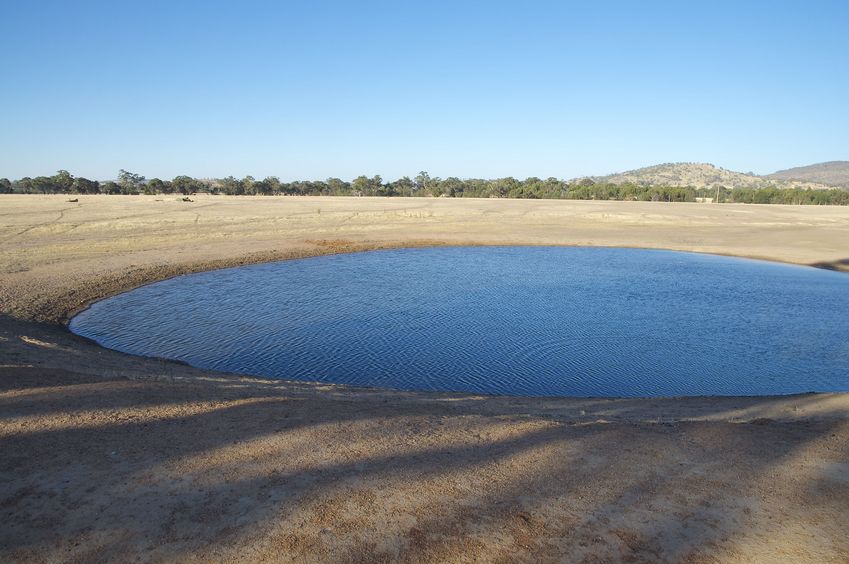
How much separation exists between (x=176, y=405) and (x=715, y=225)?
179 ft

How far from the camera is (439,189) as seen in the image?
117 m

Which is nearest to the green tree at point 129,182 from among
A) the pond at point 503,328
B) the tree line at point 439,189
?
the tree line at point 439,189

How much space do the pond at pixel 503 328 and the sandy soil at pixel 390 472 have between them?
2.35 metres

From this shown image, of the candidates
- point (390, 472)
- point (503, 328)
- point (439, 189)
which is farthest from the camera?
point (439, 189)

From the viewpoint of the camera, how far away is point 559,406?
1100 cm

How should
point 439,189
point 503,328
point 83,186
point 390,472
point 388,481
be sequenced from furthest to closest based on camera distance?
point 439,189 < point 83,186 < point 503,328 < point 390,472 < point 388,481

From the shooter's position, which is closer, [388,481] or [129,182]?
[388,481]

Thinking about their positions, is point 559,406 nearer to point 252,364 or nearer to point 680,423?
point 680,423

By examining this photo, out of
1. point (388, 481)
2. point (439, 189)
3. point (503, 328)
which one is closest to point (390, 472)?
point (388, 481)

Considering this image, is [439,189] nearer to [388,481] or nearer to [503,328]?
[503,328]

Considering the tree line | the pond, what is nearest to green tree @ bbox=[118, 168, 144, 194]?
the tree line

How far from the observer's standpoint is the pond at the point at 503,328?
1417 centimetres

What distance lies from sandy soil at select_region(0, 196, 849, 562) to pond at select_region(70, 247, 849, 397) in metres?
2.35

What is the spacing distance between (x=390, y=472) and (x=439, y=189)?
370 ft
